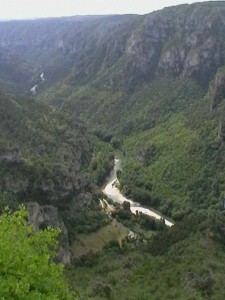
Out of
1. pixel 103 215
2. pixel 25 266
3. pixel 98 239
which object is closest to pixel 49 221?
pixel 98 239

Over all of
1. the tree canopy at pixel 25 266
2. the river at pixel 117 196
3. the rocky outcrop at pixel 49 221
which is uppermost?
the tree canopy at pixel 25 266

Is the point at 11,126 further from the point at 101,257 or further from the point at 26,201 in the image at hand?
the point at 101,257

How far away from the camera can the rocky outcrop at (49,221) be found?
105150mm

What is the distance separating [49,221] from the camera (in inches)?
4437

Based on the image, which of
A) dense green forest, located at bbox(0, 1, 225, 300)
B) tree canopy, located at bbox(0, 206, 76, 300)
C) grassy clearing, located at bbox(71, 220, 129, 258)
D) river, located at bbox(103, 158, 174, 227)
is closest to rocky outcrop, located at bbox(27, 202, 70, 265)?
dense green forest, located at bbox(0, 1, 225, 300)

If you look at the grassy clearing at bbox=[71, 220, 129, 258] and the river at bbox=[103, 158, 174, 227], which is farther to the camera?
the river at bbox=[103, 158, 174, 227]

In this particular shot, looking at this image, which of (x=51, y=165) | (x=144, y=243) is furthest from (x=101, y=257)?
(x=51, y=165)

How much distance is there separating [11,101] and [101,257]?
8371 centimetres

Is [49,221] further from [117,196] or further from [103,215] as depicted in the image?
[117,196]

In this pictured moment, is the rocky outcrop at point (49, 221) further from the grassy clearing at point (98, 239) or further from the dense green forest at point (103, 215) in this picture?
the grassy clearing at point (98, 239)

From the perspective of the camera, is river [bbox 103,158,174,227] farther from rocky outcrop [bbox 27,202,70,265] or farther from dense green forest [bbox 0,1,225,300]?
rocky outcrop [bbox 27,202,70,265]

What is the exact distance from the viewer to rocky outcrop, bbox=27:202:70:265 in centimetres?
10515

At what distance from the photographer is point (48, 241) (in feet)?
108

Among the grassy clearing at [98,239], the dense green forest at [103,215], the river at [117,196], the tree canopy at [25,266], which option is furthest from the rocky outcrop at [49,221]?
the tree canopy at [25,266]
